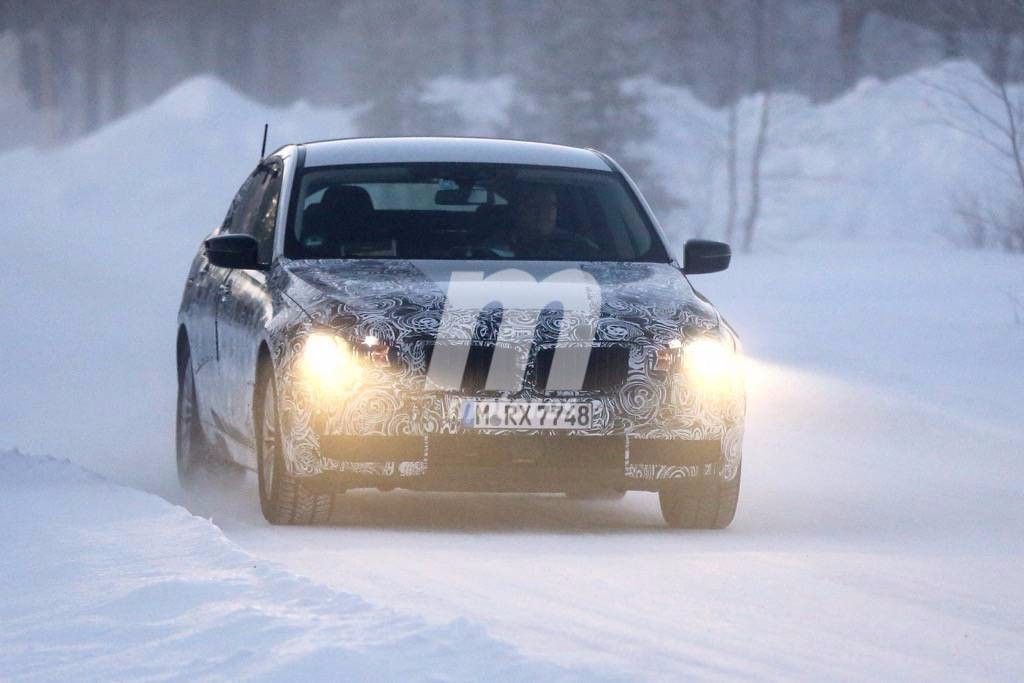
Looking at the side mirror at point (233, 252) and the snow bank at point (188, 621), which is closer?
the snow bank at point (188, 621)

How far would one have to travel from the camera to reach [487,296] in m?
8.43

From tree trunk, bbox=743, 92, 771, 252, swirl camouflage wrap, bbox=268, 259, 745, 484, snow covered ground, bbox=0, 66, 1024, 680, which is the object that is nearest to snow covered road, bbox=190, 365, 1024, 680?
snow covered ground, bbox=0, 66, 1024, 680

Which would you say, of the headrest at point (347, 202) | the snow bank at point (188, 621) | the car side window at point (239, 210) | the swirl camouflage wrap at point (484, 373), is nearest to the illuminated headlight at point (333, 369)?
the swirl camouflage wrap at point (484, 373)

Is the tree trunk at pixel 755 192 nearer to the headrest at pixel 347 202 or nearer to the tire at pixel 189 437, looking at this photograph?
the tire at pixel 189 437

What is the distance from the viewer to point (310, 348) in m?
8.24

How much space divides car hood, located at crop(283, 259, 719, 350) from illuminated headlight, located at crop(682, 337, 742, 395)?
0.23ft

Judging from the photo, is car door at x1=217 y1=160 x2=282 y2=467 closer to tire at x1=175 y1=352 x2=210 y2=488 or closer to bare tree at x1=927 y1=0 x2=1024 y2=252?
tire at x1=175 y1=352 x2=210 y2=488

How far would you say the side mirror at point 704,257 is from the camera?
9.56 meters

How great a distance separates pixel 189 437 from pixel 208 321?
0.71 metres

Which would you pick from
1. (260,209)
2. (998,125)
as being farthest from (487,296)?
(998,125)

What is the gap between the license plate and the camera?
8.16 metres

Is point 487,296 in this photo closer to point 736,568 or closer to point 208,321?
point 736,568

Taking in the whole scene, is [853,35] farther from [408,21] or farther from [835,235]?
[835,235]

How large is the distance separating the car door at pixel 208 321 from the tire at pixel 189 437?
5.4 inches
